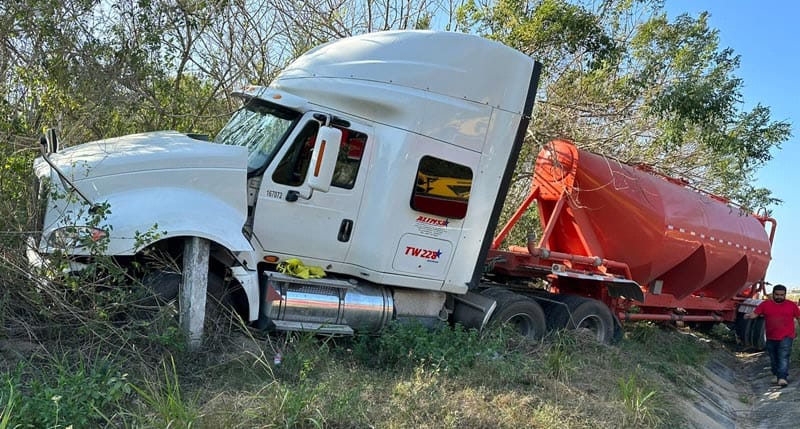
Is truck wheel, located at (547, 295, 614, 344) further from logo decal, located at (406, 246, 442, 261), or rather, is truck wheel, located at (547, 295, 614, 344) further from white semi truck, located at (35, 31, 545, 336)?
logo decal, located at (406, 246, 442, 261)

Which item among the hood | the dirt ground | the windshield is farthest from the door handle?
the dirt ground

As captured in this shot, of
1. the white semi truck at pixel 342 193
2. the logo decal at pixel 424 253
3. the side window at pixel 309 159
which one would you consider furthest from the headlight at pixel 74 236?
the logo decal at pixel 424 253

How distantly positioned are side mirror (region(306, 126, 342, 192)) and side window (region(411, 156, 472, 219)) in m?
1.06

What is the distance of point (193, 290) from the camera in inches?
204

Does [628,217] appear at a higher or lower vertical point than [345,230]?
higher

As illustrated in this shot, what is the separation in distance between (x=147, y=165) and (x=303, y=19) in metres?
6.10

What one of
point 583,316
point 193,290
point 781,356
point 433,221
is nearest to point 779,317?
point 781,356

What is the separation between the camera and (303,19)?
1070 cm

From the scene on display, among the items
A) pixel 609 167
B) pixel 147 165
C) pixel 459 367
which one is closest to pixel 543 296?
pixel 609 167

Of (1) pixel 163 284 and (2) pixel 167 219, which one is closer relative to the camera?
(2) pixel 167 219

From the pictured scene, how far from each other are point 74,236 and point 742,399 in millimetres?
8217

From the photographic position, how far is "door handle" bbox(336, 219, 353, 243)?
20.6 ft

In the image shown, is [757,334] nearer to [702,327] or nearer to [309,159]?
[702,327]

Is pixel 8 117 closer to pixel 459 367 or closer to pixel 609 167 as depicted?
pixel 459 367
